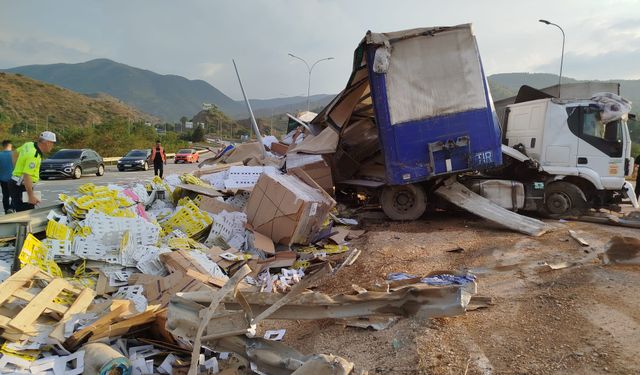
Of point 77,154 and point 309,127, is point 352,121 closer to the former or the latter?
point 309,127

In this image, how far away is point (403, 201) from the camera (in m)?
8.96

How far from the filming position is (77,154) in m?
20.0

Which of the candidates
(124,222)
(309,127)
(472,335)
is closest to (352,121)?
(309,127)

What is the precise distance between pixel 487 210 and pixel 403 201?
163cm

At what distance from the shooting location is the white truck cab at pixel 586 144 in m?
8.48

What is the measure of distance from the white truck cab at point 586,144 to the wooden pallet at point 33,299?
8292mm

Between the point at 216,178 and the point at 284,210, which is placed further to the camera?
the point at 216,178

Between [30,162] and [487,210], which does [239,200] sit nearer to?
[30,162]

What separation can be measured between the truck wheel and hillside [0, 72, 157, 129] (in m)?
56.8

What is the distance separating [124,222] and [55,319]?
1.91 meters

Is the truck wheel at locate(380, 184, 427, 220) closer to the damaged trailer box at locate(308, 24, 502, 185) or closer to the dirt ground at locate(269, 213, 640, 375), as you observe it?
the damaged trailer box at locate(308, 24, 502, 185)

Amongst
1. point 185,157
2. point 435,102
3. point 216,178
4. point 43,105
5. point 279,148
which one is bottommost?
point 185,157

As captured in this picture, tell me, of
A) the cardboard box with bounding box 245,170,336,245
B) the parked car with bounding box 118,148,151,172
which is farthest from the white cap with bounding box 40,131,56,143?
the parked car with bounding box 118,148,151,172

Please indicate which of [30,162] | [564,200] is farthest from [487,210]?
[30,162]
